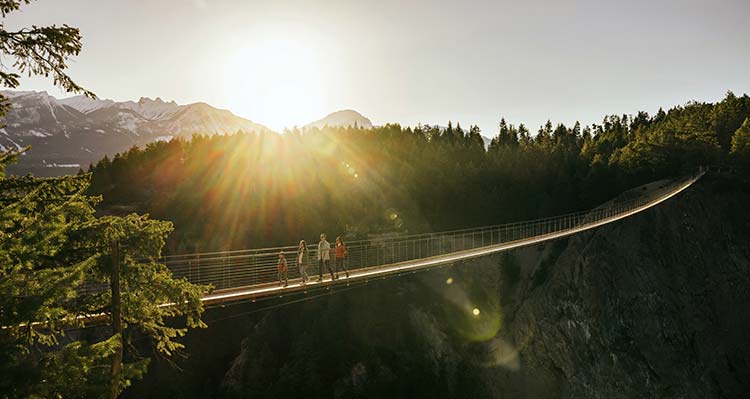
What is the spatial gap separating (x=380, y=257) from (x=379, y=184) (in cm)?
1289

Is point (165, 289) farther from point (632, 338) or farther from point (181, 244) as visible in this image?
point (181, 244)

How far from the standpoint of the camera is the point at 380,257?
27.9 meters

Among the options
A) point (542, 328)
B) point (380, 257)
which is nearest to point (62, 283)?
point (542, 328)

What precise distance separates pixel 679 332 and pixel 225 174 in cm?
3985

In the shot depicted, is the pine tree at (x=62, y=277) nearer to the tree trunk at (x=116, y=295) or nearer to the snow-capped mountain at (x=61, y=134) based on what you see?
the tree trunk at (x=116, y=295)

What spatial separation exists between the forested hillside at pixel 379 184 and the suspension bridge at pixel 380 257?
121 inches

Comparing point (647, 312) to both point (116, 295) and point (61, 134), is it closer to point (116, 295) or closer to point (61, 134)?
point (116, 295)

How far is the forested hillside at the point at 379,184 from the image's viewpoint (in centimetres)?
3553

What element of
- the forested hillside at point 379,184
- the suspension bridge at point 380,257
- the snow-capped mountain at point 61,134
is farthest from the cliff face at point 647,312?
the snow-capped mountain at point 61,134

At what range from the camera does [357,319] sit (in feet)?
90.4

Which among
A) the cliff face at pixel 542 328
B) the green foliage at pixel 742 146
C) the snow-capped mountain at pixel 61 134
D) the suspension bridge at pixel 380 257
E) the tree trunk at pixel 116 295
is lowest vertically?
the cliff face at pixel 542 328

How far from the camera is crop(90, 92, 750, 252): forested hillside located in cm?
3553

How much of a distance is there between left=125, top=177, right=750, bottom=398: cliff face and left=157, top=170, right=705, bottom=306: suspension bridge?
190 cm

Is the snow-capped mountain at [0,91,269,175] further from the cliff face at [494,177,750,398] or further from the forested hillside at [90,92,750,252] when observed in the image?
the cliff face at [494,177,750,398]
